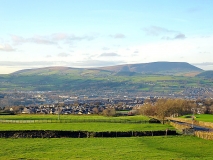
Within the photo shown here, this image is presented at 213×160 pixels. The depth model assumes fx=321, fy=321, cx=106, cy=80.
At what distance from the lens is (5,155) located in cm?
3256

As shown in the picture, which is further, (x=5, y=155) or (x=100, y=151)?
(x=100, y=151)

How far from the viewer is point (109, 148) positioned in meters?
37.2

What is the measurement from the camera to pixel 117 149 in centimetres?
3650

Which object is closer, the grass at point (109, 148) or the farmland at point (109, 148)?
the grass at point (109, 148)

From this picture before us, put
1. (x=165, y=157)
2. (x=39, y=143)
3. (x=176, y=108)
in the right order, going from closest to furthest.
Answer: (x=165, y=157), (x=39, y=143), (x=176, y=108)

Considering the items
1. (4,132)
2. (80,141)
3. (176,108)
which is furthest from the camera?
(176,108)

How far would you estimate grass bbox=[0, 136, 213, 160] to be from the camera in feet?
106

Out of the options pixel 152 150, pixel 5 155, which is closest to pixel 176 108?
pixel 152 150

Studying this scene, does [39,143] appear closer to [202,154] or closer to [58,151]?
[58,151]

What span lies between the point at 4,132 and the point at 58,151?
17.3 meters

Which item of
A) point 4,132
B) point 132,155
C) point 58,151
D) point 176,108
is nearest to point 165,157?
point 132,155

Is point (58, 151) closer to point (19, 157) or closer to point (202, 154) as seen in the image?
point (19, 157)

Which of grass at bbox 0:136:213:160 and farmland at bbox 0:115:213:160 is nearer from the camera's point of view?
grass at bbox 0:136:213:160

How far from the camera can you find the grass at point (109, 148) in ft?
106
